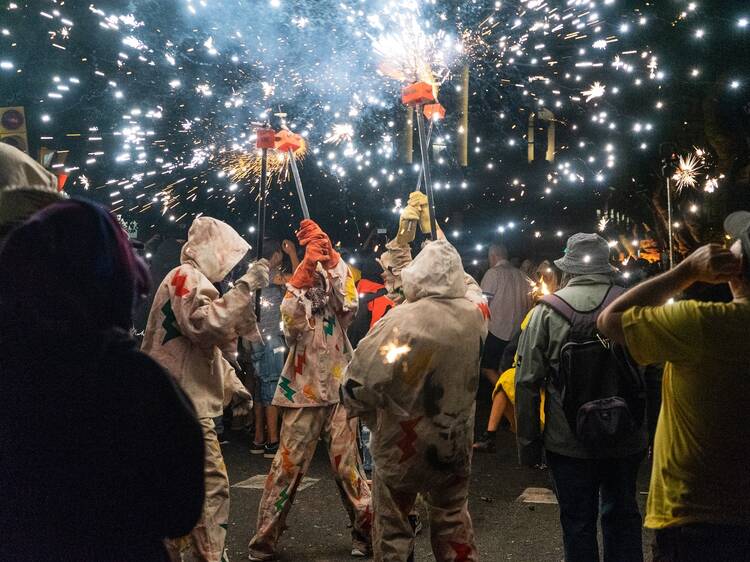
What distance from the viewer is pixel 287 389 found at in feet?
17.9

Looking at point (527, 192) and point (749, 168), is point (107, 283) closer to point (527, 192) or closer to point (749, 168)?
point (749, 168)

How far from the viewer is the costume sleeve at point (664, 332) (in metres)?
2.55

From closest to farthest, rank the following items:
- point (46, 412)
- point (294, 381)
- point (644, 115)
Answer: point (46, 412), point (294, 381), point (644, 115)

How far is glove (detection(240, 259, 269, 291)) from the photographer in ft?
14.9

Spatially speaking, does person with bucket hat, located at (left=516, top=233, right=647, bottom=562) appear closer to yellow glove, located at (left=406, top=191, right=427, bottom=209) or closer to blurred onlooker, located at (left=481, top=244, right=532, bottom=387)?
yellow glove, located at (left=406, top=191, right=427, bottom=209)

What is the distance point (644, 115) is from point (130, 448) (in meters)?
12.9

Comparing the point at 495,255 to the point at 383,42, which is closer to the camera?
the point at 383,42

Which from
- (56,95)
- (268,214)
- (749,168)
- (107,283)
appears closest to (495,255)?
(749,168)

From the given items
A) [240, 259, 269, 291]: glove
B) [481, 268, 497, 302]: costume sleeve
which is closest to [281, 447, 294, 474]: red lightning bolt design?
[240, 259, 269, 291]: glove

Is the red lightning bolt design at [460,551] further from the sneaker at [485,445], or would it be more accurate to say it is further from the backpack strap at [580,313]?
the sneaker at [485,445]

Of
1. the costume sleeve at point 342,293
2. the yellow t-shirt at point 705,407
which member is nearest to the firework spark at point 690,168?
the costume sleeve at point 342,293

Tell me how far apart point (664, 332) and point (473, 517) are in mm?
4085

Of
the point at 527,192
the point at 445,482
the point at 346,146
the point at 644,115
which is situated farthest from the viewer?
the point at 527,192

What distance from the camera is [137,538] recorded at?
176 centimetres
